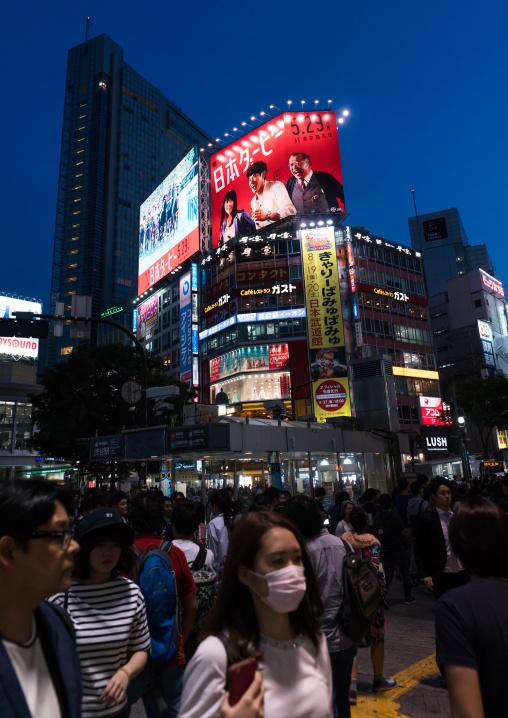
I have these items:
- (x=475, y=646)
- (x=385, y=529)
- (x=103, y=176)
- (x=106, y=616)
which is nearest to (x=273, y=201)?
(x=385, y=529)

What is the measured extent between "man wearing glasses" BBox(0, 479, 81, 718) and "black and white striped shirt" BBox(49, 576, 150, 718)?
96cm

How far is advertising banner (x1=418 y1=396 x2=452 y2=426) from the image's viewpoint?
1714 inches

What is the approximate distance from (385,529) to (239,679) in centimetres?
813

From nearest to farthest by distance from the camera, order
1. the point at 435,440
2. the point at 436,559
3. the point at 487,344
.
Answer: the point at 436,559 < the point at 435,440 < the point at 487,344

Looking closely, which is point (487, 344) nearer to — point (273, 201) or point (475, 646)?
point (273, 201)

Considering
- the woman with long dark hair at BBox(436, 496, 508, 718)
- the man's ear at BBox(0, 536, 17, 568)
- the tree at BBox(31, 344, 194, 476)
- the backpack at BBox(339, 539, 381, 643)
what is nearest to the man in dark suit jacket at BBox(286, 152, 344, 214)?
the tree at BBox(31, 344, 194, 476)

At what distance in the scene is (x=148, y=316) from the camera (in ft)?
250

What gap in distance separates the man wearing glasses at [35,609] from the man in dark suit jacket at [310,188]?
167 ft

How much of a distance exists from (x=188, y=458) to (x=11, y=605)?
17423 mm

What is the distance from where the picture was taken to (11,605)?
5.49ft

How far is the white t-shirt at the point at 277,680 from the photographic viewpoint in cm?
162

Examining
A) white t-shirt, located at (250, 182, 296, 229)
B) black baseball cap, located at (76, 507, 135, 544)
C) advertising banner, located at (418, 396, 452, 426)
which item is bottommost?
black baseball cap, located at (76, 507, 135, 544)

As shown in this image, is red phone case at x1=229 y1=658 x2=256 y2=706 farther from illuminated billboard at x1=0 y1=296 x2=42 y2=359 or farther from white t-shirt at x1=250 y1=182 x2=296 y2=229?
illuminated billboard at x1=0 y1=296 x2=42 y2=359

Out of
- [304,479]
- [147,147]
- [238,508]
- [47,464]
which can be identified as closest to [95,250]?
[147,147]
